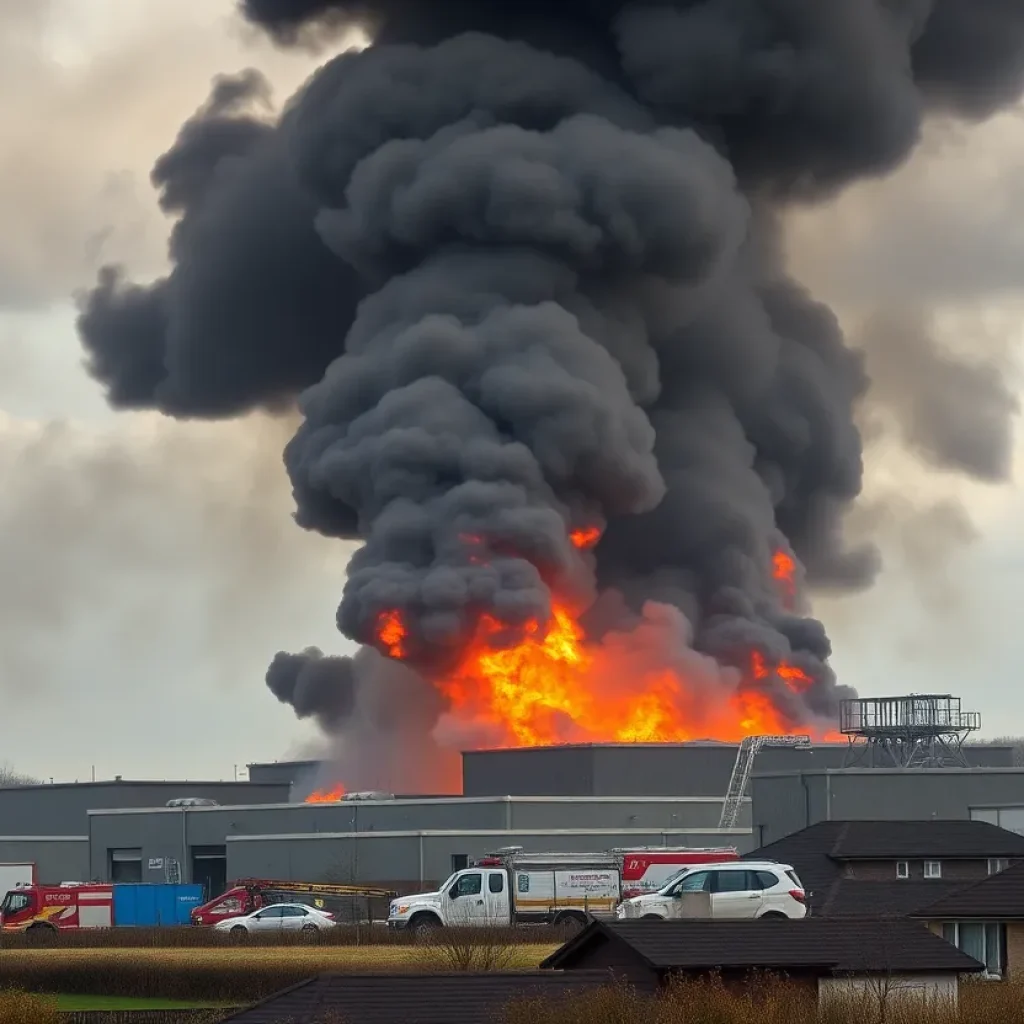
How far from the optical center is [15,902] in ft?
192

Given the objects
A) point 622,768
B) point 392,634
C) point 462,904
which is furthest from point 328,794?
point 462,904

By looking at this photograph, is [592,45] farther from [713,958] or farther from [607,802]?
[713,958]

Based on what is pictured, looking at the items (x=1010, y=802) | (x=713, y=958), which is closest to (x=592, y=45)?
(x=1010, y=802)

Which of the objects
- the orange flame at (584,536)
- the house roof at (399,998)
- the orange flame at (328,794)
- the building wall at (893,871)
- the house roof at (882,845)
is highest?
the orange flame at (584,536)

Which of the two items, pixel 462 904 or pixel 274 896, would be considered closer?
pixel 462 904

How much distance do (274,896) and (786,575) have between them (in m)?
33.4

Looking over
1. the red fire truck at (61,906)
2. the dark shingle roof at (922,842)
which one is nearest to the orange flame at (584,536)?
the red fire truck at (61,906)

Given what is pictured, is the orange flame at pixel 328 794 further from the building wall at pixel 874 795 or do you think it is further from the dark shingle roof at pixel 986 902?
the dark shingle roof at pixel 986 902

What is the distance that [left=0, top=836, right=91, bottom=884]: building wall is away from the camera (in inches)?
2936

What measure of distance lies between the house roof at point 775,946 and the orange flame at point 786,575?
185ft

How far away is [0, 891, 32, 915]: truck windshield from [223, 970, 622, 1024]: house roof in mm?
34303

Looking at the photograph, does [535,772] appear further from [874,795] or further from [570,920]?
[570,920]

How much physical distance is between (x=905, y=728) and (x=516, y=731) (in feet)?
42.3

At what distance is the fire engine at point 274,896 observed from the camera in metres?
57.2
